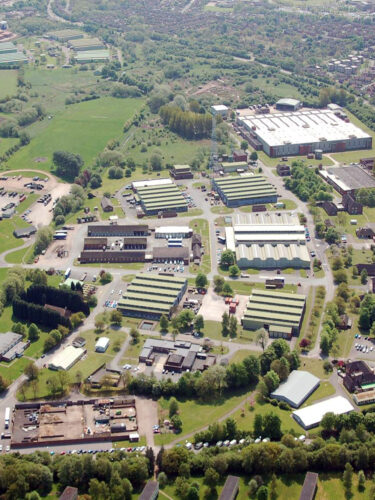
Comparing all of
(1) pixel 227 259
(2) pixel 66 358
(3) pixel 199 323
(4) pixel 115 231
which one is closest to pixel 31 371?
(2) pixel 66 358

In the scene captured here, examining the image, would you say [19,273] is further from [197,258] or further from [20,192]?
[20,192]

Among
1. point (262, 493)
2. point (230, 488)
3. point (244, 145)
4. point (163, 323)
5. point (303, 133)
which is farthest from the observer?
point (303, 133)

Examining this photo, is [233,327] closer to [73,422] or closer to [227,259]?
[227,259]

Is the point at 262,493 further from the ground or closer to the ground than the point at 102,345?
further from the ground

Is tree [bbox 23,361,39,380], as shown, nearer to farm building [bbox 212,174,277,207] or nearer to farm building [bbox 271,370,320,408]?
farm building [bbox 271,370,320,408]

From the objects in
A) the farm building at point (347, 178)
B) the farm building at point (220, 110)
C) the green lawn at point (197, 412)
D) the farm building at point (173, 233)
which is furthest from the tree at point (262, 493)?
the farm building at point (220, 110)

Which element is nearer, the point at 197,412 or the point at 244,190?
the point at 197,412

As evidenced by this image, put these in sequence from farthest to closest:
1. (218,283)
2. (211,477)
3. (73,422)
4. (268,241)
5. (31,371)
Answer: (268,241) < (218,283) < (31,371) < (73,422) < (211,477)
